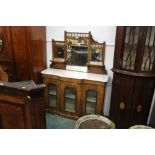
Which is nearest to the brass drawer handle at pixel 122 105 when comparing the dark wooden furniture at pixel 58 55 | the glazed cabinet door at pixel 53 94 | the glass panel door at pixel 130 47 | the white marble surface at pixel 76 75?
the white marble surface at pixel 76 75

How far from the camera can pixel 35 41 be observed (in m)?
2.57

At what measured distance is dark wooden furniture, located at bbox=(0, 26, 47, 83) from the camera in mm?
2441

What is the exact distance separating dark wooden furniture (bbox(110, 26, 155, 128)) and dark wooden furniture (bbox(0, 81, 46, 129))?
120 centimetres

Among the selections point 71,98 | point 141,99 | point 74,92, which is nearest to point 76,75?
point 74,92

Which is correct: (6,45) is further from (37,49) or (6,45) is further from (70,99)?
(70,99)

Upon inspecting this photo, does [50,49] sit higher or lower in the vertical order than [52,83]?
higher

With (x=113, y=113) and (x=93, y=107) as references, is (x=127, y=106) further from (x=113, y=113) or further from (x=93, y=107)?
(x=93, y=107)

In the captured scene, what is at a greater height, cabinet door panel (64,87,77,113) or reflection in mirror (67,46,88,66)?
reflection in mirror (67,46,88,66)

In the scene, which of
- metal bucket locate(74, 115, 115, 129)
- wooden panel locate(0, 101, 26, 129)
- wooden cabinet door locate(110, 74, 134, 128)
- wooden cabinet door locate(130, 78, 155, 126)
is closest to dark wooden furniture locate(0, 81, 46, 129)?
wooden panel locate(0, 101, 26, 129)

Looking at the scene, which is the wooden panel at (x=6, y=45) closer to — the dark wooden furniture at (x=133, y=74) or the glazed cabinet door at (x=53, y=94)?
the glazed cabinet door at (x=53, y=94)

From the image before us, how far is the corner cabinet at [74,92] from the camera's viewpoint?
8.17ft

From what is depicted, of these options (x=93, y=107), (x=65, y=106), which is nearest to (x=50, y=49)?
(x=65, y=106)

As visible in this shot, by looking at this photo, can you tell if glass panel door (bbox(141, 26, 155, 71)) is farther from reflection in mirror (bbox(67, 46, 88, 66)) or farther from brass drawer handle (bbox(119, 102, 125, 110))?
reflection in mirror (bbox(67, 46, 88, 66))
